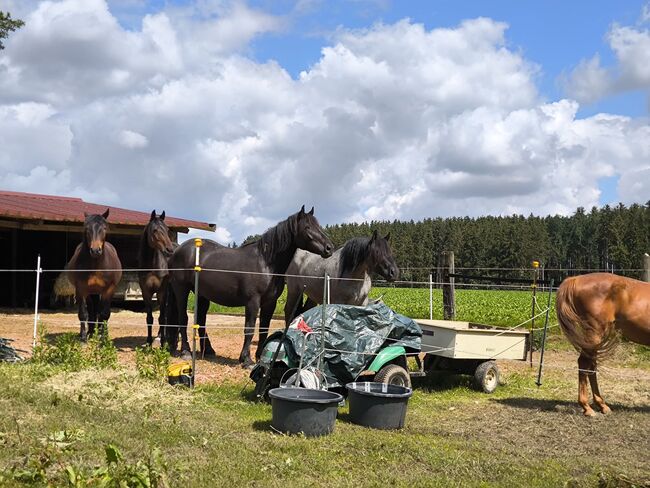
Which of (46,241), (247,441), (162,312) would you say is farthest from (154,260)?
(46,241)

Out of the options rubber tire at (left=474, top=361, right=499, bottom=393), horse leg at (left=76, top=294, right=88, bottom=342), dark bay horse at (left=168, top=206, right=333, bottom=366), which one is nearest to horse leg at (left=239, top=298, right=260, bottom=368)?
dark bay horse at (left=168, top=206, right=333, bottom=366)

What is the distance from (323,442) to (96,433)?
6.03 feet

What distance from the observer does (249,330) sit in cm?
873

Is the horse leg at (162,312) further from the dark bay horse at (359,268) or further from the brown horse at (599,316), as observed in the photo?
the brown horse at (599,316)

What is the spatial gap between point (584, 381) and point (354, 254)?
145 inches

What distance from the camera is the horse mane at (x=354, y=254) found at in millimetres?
9320

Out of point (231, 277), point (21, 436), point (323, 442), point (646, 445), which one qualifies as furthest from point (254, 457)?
point (231, 277)

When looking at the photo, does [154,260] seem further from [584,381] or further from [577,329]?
[584,381]

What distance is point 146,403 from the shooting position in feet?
20.6

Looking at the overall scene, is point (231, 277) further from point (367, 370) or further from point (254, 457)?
point (254, 457)

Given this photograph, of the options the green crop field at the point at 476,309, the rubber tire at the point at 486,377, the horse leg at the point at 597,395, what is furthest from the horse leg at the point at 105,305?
the horse leg at the point at 597,395

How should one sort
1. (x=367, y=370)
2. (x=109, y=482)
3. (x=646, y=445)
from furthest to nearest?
(x=367, y=370), (x=646, y=445), (x=109, y=482)

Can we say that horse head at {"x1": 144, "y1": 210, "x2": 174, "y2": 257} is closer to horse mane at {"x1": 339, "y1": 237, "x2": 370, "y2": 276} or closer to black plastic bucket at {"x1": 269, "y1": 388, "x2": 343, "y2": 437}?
horse mane at {"x1": 339, "y1": 237, "x2": 370, "y2": 276}

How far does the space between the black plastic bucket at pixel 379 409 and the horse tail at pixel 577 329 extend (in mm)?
2390
